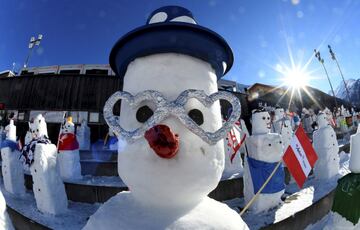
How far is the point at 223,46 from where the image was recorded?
180cm

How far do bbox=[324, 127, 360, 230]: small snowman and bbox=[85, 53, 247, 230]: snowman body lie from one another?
145 cm

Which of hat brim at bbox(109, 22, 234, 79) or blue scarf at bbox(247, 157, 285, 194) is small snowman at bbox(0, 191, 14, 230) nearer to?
hat brim at bbox(109, 22, 234, 79)

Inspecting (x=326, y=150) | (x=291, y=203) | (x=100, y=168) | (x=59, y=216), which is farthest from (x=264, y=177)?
(x=100, y=168)

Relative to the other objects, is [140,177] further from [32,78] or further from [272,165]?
[32,78]

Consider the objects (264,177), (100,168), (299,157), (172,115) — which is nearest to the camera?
(172,115)

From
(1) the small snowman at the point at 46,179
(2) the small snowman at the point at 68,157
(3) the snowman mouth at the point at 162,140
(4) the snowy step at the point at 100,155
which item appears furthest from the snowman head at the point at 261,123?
(4) the snowy step at the point at 100,155

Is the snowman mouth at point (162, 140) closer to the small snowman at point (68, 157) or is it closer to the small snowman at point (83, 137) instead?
the small snowman at point (68, 157)

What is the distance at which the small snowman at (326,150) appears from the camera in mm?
6191

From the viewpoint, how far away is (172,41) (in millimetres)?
1617

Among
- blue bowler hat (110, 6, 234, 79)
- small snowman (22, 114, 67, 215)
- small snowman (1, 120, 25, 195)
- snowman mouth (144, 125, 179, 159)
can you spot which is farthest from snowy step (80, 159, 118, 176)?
snowman mouth (144, 125, 179, 159)

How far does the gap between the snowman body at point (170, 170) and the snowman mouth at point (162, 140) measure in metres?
0.08

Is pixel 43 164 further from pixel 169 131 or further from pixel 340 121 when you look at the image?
pixel 340 121

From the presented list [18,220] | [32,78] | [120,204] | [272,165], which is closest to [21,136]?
[32,78]

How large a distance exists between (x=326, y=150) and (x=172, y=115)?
5913 millimetres
